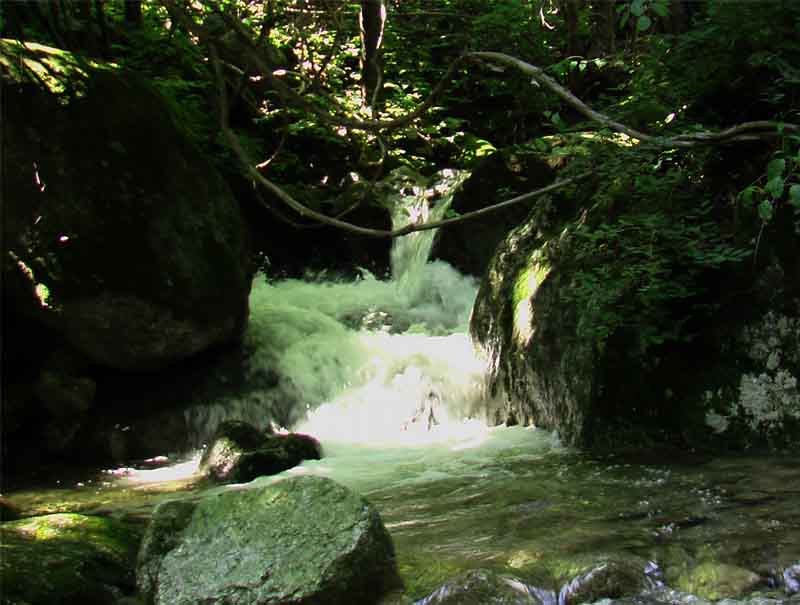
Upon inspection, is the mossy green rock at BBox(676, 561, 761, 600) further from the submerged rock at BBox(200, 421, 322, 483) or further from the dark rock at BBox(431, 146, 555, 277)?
the dark rock at BBox(431, 146, 555, 277)

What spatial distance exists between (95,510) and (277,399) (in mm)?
2996

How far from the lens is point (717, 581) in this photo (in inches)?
132

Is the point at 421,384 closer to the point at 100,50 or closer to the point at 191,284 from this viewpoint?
the point at 191,284

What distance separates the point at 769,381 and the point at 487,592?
285 cm

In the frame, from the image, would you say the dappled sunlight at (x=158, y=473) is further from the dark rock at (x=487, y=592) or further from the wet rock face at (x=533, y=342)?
the dark rock at (x=487, y=592)

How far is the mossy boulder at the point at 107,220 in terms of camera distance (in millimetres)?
7191

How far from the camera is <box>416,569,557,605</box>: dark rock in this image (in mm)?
3324

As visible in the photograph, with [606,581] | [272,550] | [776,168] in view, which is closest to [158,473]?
[272,550]

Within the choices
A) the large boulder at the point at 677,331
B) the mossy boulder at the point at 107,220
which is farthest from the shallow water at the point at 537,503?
the mossy boulder at the point at 107,220

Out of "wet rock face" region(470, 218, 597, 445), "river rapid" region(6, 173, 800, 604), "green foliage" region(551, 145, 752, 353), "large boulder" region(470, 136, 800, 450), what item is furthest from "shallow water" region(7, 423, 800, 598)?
"green foliage" region(551, 145, 752, 353)

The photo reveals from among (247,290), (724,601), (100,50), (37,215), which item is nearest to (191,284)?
(247,290)

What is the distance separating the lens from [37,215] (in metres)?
7.19

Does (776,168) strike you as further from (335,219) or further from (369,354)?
(369,354)

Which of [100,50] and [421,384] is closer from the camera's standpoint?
[421,384]
